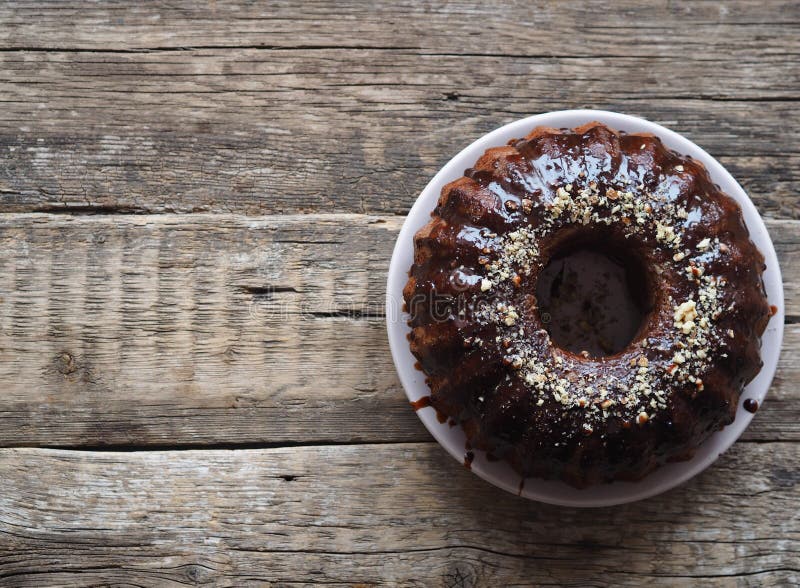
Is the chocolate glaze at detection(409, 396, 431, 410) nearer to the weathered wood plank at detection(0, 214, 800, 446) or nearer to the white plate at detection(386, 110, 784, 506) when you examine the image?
the white plate at detection(386, 110, 784, 506)

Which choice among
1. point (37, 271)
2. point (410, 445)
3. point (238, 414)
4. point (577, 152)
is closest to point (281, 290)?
point (238, 414)

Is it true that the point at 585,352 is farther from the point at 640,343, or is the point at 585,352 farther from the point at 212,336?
the point at 212,336

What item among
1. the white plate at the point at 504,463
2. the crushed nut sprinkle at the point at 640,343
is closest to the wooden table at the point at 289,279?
the white plate at the point at 504,463

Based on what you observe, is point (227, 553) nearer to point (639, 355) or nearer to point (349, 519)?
point (349, 519)

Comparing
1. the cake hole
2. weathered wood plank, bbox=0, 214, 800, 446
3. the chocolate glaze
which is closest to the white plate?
the chocolate glaze

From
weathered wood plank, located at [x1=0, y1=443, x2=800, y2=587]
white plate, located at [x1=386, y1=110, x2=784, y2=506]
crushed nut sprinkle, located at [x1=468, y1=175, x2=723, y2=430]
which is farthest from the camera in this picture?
weathered wood plank, located at [x1=0, y1=443, x2=800, y2=587]

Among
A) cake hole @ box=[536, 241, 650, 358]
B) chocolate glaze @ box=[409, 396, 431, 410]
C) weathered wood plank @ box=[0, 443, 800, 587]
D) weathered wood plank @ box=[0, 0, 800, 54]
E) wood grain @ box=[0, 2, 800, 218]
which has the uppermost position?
weathered wood plank @ box=[0, 0, 800, 54]
